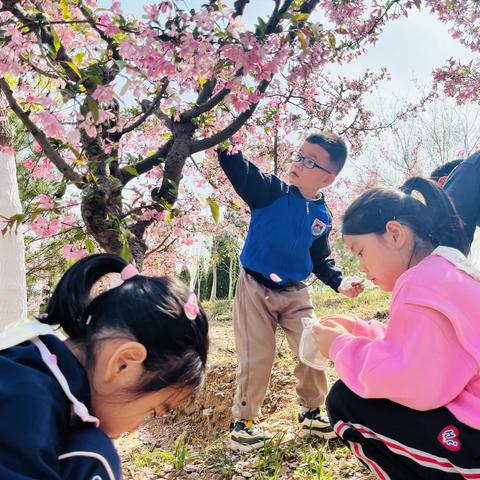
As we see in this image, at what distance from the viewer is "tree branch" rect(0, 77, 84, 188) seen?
186 cm

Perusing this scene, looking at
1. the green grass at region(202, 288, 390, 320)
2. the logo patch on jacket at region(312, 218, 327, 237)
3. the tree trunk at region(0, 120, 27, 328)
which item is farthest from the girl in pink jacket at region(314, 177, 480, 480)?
the green grass at region(202, 288, 390, 320)

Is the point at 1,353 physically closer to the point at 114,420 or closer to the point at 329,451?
the point at 114,420

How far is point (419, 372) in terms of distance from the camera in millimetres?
1265

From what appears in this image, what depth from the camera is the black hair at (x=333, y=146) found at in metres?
2.66

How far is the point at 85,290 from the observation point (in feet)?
3.92

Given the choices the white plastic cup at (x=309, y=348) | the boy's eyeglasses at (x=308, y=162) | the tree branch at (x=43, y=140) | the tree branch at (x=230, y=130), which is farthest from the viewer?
the boy's eyeglasses at (x=308, y=162)

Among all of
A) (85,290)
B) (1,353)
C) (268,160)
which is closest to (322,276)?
(85,290)

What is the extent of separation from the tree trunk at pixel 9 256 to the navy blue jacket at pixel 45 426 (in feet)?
7.81

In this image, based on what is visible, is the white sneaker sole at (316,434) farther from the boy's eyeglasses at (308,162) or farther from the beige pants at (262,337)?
the boy's eyeglasses at (308,162)

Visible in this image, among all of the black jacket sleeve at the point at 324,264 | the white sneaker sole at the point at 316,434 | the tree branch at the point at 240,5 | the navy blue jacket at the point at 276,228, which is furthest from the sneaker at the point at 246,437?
the tree branch at the point at 240,5

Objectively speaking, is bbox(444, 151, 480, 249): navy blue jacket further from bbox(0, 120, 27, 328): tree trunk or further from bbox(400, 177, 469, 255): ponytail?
bbox(0, 120, 27, 328): tree trunk

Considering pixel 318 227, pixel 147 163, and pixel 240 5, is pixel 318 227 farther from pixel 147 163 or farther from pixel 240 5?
pixel 240 5

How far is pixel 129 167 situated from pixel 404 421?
1454mm

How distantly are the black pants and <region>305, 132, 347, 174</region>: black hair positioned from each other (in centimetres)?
153
